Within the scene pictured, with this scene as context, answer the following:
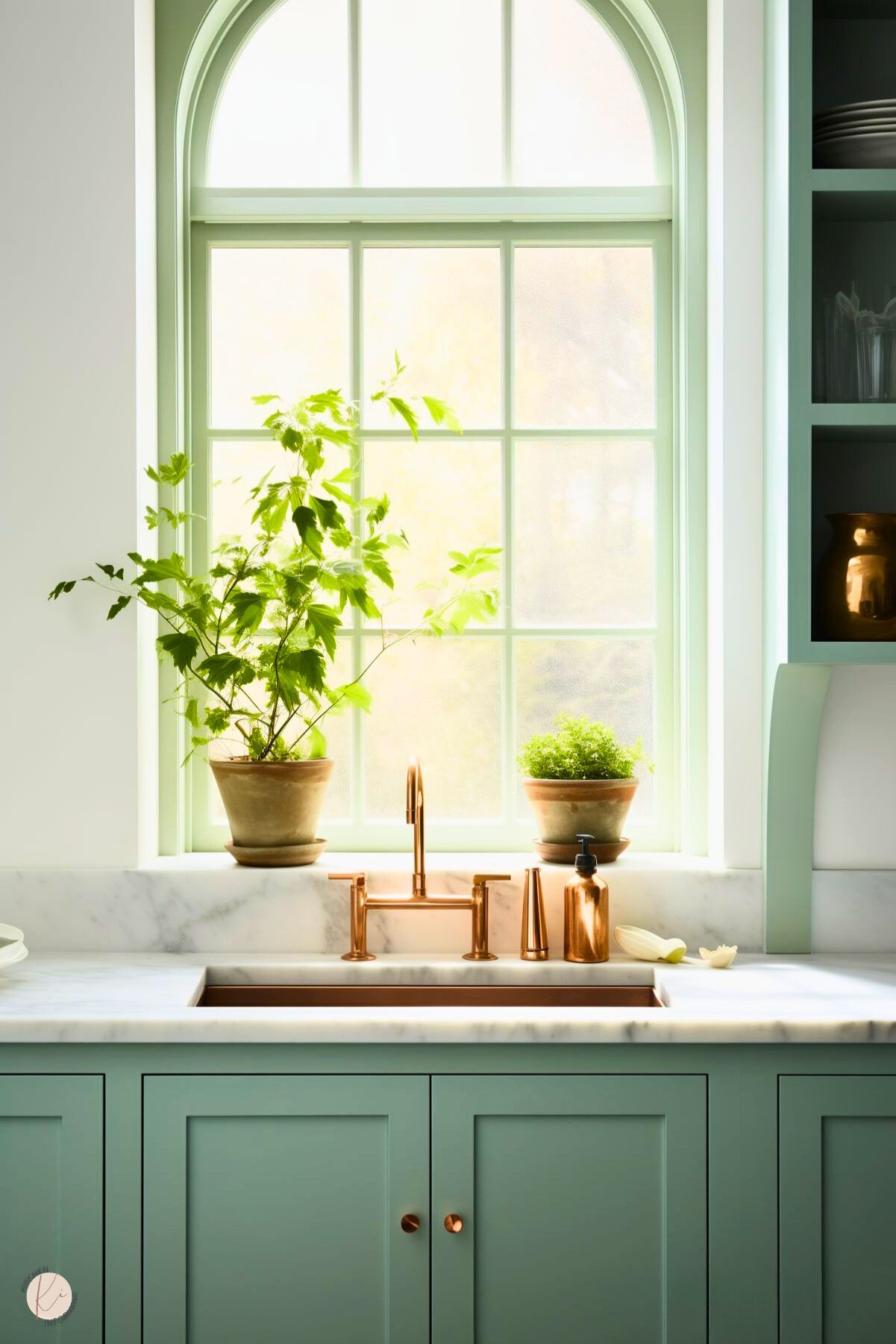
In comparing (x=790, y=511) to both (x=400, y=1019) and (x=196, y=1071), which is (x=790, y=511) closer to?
(x=400, y=1019)

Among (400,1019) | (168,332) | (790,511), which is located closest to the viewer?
(400,1019)

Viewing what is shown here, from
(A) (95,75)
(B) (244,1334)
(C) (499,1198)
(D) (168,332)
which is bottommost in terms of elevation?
(B) (244,1334)

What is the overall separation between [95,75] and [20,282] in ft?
1.43

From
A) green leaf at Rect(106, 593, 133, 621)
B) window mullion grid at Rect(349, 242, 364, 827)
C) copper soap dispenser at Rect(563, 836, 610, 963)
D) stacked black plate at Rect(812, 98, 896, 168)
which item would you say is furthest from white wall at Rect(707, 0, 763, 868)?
green leaf at Rect(106, 593, 133, 621)

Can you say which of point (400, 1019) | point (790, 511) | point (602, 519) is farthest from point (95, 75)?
point (400, 1019)

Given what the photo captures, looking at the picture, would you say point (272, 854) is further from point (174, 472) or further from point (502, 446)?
point (502, 446)

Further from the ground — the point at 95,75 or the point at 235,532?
the point at 95,75

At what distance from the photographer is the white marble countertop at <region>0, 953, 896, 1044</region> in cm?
164

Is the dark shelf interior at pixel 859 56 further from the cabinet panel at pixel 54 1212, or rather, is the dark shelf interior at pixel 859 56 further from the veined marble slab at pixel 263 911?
the cabinet panel at pixel 54 1212

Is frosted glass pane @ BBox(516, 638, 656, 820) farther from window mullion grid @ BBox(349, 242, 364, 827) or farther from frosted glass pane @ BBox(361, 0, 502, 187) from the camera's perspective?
frosted glass pane @ BBox(361, 0, 502, 187)

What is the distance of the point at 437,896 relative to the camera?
83.9 inches

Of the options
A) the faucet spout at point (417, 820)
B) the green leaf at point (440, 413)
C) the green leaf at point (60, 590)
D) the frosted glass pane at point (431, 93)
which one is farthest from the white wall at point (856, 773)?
the green leaf at point (60, 590)

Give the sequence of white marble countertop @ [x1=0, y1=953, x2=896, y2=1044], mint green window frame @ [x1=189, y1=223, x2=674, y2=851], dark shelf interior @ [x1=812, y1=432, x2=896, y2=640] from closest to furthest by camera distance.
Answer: white marble countertop @ [x1=0, y1=953, x2=896, y2=1044] < dark shelf interior @ [x1=812, y1=432, x2=896, y2=640] < mint green window frame @ [x1=189, y1=223, x2=674, y2=851]

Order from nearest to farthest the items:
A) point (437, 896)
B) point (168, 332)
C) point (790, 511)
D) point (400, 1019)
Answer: point (400, 1019) < point (790, 511) < point (437, 896) < point (168, 332)
